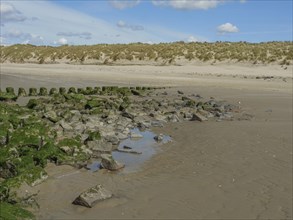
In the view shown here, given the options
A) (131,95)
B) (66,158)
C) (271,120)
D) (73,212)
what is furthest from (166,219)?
(131,95)

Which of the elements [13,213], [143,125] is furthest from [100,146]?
[13,213]

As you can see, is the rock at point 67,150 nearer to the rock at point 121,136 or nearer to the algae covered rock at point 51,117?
the rock at point 121,136

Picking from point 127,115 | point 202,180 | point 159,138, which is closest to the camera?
point 202,180

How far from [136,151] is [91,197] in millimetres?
3868

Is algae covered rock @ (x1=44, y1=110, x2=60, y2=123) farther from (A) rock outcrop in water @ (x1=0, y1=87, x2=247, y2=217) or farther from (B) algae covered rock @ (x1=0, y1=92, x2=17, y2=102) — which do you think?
(B) algae covered rock @ (x1=0, y1=92, x2=17, y2=102)

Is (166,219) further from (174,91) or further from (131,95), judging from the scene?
(174,91)

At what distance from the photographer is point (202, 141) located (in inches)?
472

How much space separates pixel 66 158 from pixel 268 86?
18.8 m

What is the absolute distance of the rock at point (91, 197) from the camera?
7148 mm

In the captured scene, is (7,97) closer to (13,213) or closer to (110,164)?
(110,164)

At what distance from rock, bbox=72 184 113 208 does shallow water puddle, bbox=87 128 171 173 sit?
6.05ft

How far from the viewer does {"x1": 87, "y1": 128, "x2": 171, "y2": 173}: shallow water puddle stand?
9.73 metres

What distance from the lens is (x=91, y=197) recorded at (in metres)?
7.23

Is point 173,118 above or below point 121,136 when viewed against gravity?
above
